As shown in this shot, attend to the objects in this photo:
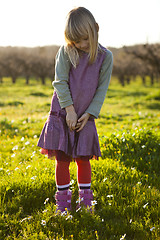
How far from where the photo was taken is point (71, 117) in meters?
2.83

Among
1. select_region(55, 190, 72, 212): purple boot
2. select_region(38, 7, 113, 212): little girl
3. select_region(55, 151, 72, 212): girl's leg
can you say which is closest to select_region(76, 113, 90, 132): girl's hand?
select_region(38, 7, 113, 212): little girl

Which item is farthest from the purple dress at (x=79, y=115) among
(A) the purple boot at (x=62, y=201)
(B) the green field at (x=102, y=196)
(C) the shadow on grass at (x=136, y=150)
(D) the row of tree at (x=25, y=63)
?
(D) the row of tree at (x=25, y=63)

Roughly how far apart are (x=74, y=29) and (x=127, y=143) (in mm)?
2846

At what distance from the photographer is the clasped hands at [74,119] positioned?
2834 millimetres

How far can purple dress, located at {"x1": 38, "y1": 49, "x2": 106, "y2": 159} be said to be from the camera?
287 centimetres

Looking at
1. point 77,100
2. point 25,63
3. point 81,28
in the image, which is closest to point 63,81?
point 77,100

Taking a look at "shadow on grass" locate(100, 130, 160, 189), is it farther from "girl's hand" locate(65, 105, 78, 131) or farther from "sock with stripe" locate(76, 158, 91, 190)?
"girl's hand" locate(65, 105, 78, 131)

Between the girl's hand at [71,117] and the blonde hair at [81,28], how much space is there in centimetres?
64

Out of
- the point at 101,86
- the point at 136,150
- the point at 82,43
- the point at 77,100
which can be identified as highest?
the point at 82,43

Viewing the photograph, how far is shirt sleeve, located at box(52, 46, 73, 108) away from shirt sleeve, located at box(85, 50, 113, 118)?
0.87 feet

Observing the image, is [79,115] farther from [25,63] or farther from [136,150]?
[25,63]

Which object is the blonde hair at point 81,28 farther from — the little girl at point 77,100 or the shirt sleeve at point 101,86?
the shirt sleeve at point 101,86

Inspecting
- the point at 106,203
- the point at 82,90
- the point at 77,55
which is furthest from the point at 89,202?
the point at 77,55

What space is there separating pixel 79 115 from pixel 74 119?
12 cm
